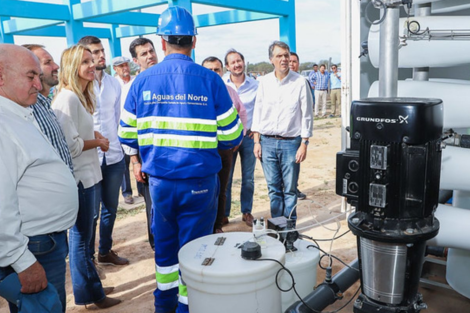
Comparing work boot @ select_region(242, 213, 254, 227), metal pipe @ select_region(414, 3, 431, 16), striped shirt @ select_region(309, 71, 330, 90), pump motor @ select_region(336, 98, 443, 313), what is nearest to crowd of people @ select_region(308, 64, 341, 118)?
striped shirt @ select_region(309, 71, 330, 90)

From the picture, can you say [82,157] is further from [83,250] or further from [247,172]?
[247,172]

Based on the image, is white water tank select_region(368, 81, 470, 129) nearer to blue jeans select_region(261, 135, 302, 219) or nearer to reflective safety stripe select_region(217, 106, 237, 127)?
reflective safety stripe select_region(217, 106, 237, 127)

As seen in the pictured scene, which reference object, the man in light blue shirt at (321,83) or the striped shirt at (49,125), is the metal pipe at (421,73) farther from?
the man in light blue shirt at (321,83)

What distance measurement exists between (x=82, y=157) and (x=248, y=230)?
210 cm

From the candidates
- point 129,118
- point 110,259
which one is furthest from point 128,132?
point 110,259

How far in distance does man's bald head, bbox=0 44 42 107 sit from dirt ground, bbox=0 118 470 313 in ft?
4.90

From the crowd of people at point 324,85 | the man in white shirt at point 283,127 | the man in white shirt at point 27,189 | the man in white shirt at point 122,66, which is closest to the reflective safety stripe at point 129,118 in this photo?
the man in white shirt at point 27,189

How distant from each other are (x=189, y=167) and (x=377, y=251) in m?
1.15

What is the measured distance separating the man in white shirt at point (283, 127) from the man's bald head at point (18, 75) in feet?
7.76

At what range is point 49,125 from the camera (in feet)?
6.81

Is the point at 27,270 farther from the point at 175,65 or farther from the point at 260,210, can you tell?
the point at 260,210

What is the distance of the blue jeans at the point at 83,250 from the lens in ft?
8.55

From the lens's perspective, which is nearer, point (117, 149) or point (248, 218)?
point (117, 149)

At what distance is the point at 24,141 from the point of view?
1.60m
